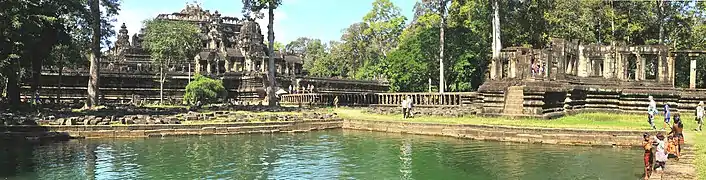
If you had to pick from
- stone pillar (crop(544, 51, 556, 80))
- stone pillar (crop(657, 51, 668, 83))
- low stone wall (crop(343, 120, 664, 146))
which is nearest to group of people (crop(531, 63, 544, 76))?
stone pillar (crop(544, 51, 556, 80))

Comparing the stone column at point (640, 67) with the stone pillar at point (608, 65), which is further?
the stone pillar at point (608, 65)

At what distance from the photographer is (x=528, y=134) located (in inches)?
821

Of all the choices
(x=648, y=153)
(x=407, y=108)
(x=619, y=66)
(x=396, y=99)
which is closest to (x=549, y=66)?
(x=619, y=66)

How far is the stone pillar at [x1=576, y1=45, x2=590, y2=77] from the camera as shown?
31.7m

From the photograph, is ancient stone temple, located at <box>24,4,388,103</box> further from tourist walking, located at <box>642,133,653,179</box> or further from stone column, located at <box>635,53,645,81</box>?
tourist walking, located at <box>642,133,653,179</box>

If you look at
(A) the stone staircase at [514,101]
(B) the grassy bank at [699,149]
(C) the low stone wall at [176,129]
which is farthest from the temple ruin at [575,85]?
(C) the low stone wall at [176,129]

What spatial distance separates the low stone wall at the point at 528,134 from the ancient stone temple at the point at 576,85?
153 inches

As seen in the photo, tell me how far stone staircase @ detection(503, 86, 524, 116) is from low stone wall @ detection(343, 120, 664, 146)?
12.7 feet

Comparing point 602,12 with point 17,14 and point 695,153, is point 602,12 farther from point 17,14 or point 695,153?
point 17,14

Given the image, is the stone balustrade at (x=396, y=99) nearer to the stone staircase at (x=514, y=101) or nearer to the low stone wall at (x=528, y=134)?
the stone staircase at (x=514, y=101)

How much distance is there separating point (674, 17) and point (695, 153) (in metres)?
34.8

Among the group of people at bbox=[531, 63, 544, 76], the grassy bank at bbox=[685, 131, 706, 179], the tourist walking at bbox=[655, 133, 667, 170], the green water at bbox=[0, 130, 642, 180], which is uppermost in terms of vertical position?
the group of people at bbox=[531, 63, 544, 76]

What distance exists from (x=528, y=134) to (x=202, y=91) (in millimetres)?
28328

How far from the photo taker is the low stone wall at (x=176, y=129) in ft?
73.5
